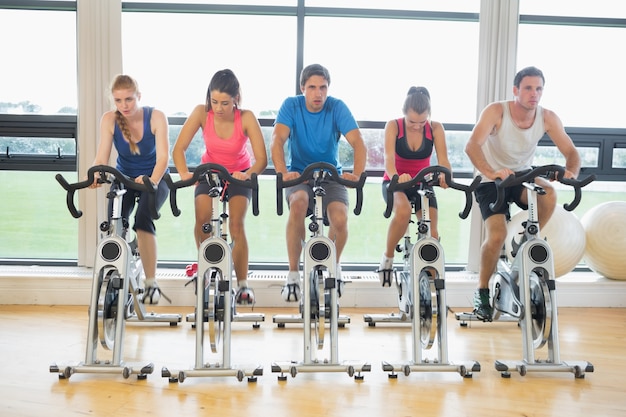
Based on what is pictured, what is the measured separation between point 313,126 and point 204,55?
1530mm

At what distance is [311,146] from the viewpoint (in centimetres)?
372

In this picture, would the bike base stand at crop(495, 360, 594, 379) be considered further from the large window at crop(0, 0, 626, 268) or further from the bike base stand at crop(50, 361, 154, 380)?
the large window at crop(0, 0, 626, 268)

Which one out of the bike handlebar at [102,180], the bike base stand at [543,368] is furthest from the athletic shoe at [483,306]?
the bike handlebar at [102,180]

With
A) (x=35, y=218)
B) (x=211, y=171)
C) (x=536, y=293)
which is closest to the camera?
(x=211, y=171)

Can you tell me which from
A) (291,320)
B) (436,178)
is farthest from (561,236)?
(291,320)

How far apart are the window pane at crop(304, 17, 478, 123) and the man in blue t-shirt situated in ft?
3.10

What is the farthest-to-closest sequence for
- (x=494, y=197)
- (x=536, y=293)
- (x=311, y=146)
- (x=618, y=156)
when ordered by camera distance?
(x=618, y=156)
(x=311, y=146)
(x=494, y=197)
(x=536, y=293)

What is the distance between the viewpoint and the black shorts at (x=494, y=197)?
11.6 feet

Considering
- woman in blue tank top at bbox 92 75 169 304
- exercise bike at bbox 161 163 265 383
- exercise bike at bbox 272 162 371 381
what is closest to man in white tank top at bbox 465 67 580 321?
exercise bike at bbox 272 162 371 381

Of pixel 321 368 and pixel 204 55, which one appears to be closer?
pixel 321 368

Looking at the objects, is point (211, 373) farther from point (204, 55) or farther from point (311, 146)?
point (204, 55)

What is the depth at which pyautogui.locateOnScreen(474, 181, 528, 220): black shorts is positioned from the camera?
3.52 meters

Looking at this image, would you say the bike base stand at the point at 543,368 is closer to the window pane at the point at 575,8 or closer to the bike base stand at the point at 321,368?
the bike base stand at the point at 321,368

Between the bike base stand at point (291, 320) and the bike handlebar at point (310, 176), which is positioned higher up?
the bike handlebar at point (310, 176)
